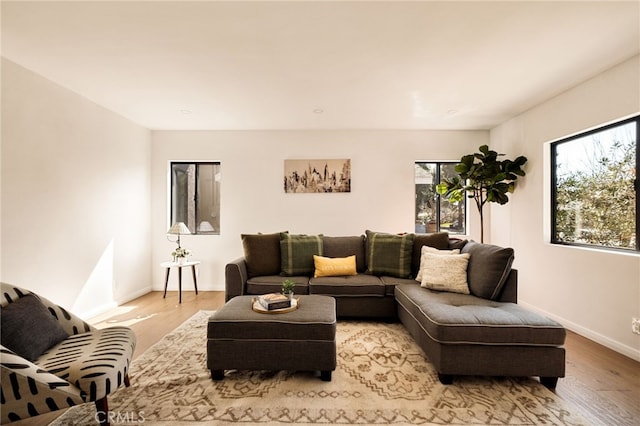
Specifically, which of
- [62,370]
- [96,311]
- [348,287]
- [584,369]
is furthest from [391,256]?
[96,311]

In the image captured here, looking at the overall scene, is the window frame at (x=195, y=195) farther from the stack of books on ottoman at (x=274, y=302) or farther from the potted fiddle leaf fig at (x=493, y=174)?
the potted fiddle leaf fig at (x=493, y=174)

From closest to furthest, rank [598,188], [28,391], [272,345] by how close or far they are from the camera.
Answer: [28,391], [272,345], [598,188]

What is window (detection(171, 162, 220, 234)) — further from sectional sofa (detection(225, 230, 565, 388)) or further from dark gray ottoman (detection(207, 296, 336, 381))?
dark gray ottoman (detection(207, 296, 336, 381))

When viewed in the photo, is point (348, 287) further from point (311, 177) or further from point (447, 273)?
point (311, 177)

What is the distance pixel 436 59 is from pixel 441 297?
2066mm

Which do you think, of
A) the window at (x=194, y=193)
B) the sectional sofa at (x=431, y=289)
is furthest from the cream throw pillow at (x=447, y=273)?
the window at (x=194, y=193)

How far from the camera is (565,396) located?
1.92 metres

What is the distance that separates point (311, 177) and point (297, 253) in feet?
5.11

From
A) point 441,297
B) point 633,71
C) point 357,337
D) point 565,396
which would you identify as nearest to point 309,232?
point 357,337

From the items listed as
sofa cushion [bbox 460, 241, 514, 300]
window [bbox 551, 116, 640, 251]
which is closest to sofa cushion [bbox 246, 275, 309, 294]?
sofa cushion [bbox 460, 241, 514, 300]

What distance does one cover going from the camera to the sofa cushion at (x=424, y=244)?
3.43m

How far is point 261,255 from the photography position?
3.51m

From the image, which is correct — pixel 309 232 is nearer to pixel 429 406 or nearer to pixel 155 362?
pixel 155 362

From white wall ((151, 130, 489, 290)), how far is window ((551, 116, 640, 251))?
1524 millimetres
